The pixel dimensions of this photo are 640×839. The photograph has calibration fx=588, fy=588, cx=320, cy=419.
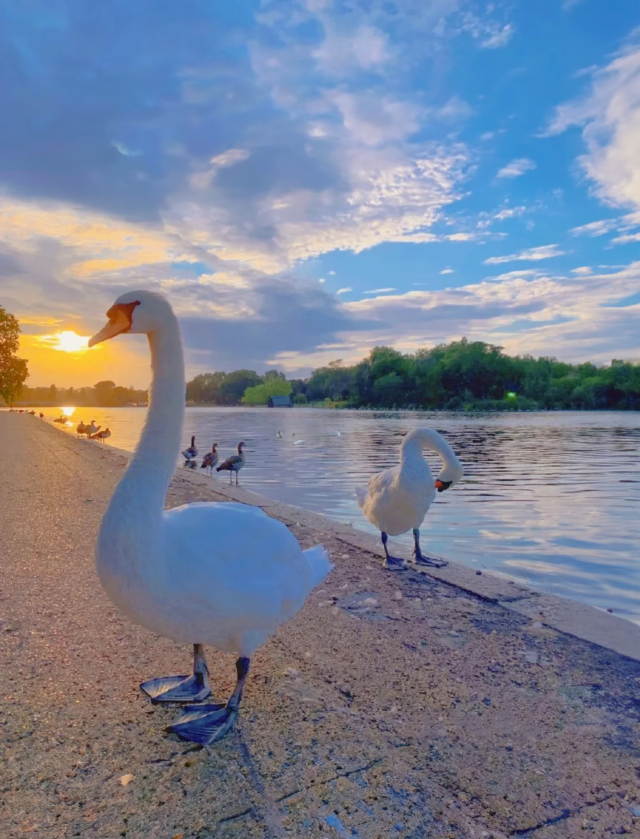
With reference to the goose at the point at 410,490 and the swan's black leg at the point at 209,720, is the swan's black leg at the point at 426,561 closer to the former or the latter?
the goose at the point at 410,490

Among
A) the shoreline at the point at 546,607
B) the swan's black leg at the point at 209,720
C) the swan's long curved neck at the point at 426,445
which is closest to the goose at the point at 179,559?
the swan's black leg at the point at 209,720

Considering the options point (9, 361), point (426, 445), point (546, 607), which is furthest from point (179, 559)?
point (9, 361)

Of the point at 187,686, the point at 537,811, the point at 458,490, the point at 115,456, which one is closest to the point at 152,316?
the point at 187,686

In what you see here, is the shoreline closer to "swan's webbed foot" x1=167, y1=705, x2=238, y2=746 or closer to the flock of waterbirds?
the flock of waterbirds

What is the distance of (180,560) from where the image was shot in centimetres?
274

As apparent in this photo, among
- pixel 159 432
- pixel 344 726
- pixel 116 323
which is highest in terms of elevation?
pixel 116 323

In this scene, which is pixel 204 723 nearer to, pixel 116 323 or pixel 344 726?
pixel 344 726

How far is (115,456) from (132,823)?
16.9m

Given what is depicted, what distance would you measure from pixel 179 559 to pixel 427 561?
13.7 feet

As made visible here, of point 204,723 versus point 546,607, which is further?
point 546,607

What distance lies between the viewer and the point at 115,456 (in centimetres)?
1816

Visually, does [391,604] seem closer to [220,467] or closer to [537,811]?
[537,811]

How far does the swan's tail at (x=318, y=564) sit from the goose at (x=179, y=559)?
130 mm

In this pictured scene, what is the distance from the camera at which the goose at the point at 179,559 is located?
267 cm
